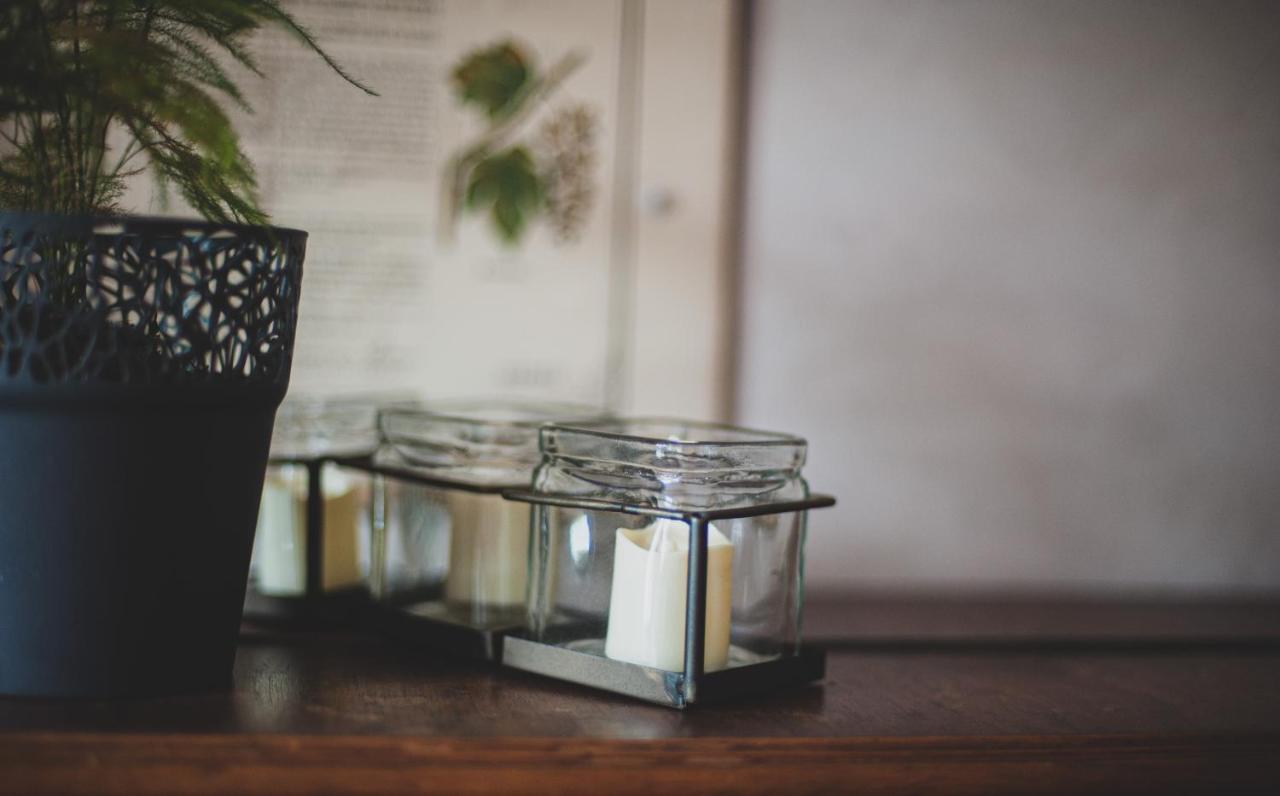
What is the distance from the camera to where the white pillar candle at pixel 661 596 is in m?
0.71

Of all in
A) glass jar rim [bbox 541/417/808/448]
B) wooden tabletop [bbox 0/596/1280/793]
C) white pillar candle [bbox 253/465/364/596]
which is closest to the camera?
wooden tabletop [bbox 0/596/1280/793]

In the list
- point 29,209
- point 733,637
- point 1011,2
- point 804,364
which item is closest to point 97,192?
point 29,209

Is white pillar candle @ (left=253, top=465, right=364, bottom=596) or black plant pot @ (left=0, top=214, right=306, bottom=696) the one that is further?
white pillar candle @ (left=253, top=465, right=364, bottom=596)

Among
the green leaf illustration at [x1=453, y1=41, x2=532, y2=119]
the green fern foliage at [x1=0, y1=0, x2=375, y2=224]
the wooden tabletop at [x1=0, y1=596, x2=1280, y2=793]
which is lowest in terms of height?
the wooden tabletop at [x1=0, y1=596, x2=1280, y2=793]

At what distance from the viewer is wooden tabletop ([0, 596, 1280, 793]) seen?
0.62 metres

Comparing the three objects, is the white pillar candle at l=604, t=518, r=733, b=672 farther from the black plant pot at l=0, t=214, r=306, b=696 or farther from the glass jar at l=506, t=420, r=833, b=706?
the black plant pot at l=0, t=214, r=306, b=696

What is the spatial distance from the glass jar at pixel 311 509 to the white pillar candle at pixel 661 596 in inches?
12.6

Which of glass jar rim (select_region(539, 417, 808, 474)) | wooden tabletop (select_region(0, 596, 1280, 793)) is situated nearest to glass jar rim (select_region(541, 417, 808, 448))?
glass jar rim (select_region(539, 417, 808, 474))

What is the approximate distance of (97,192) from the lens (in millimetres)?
725

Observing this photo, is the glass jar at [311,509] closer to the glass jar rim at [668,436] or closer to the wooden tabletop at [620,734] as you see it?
the wooden tabletop at [620,734]

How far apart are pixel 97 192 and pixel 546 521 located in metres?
0.35

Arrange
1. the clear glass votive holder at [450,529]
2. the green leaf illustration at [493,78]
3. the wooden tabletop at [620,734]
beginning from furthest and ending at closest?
the green leaf illustration at [493,78] < the clear glass votive holder at [450,529] < the wooden tabletop at [620,734]

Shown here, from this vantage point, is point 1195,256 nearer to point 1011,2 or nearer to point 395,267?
point 1011,2

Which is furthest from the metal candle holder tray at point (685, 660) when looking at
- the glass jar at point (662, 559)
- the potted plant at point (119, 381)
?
the potted plant at point (119, 381)
